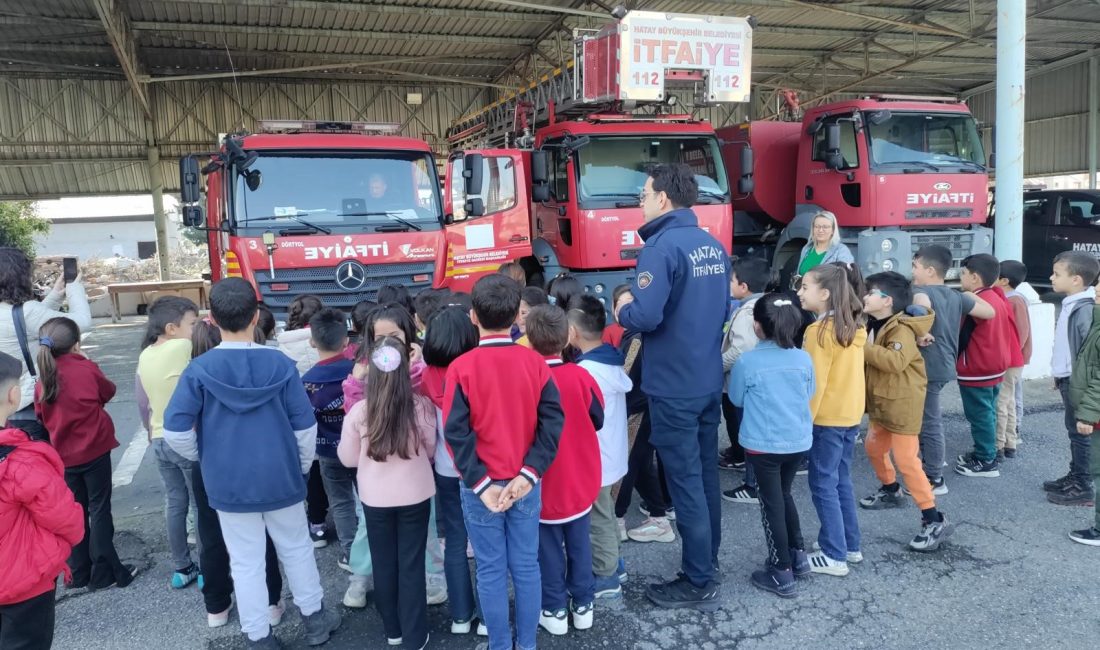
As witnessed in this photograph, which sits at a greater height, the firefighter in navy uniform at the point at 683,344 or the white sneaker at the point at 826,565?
the firefighter in navy uniform at the point at 683,344

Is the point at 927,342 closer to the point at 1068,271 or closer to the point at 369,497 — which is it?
the point at 1068,271

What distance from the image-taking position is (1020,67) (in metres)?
6.77

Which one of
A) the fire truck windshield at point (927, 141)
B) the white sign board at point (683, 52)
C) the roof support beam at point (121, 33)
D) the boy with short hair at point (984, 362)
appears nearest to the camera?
the boy with short hair at point (984, 362)

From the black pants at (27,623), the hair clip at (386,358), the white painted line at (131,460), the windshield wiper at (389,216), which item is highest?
the windshield wiper at (389,216)

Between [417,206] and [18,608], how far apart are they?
13.9ft

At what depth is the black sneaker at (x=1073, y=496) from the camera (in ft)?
13.8

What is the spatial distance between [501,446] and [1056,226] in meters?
12.6

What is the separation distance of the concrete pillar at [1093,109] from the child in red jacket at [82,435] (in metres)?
23.4

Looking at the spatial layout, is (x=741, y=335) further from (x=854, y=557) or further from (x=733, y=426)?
(x=854, y=557)

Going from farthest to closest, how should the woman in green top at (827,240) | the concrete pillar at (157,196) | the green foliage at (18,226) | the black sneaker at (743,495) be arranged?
the green foliage at (18,226) → the concrete pillar at (157,196) → the woman in green top at (827,240) → the black sneaker at (743,495)

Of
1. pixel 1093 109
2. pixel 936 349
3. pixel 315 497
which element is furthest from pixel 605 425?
pixel 1093 109

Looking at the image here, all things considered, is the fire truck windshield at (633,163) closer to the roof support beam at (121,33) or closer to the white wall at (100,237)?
the roof support beam at (121,33)

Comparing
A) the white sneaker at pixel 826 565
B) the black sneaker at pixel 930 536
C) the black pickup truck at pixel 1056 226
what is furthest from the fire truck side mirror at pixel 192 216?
the black pickup truck at pixel 1056 226

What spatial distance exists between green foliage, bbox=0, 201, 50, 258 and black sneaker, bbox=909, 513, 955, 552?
20142mm
